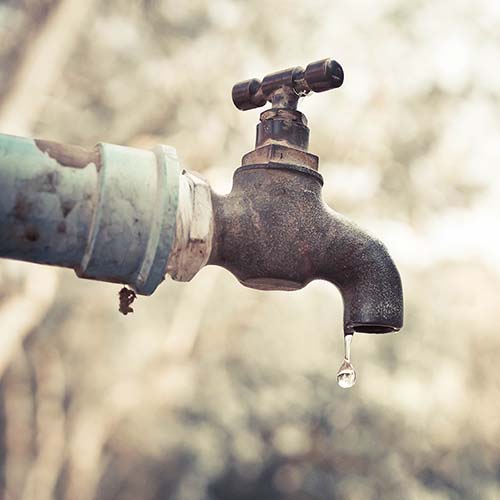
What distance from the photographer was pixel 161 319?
6457 mm

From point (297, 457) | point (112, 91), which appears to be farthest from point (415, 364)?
point (112, 91)

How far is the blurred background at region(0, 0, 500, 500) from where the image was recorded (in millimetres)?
6023

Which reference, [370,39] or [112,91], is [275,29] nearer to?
[370,39]

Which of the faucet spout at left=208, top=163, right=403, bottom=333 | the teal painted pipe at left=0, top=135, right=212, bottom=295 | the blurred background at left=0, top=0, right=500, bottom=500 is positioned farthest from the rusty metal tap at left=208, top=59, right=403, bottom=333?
the blurred background at left=0, top=0, right=500, bottom=500

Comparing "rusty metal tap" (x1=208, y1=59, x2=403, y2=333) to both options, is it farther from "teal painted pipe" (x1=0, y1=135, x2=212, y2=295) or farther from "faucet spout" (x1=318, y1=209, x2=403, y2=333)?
"teal painted pipe" (x1=0, y1=135, x2=212, y2=295)

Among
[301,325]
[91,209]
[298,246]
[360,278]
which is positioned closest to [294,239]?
[298,246]

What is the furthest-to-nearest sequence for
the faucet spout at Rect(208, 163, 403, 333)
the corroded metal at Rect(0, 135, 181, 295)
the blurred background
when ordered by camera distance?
the blurred background, the faucet spout at Rect(208, 163, 403, 333), the corroded metal at Rect(0, 135, 181, 295)

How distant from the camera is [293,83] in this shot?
1087 mm

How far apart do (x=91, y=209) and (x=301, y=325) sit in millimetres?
5594

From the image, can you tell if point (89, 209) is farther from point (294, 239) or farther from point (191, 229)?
point (294, 239)

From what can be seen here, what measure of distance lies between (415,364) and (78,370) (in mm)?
2776

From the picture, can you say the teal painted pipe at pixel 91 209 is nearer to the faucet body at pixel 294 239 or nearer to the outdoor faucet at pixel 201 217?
the outdoor faucet at pixel 201 217

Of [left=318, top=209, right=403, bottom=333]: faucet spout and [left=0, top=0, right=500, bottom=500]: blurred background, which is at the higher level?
[left=0, top=0, right=500, bottom=500]: blurred background

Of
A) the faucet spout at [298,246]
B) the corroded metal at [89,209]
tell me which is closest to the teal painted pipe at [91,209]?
the corroded metal at [89,209]
